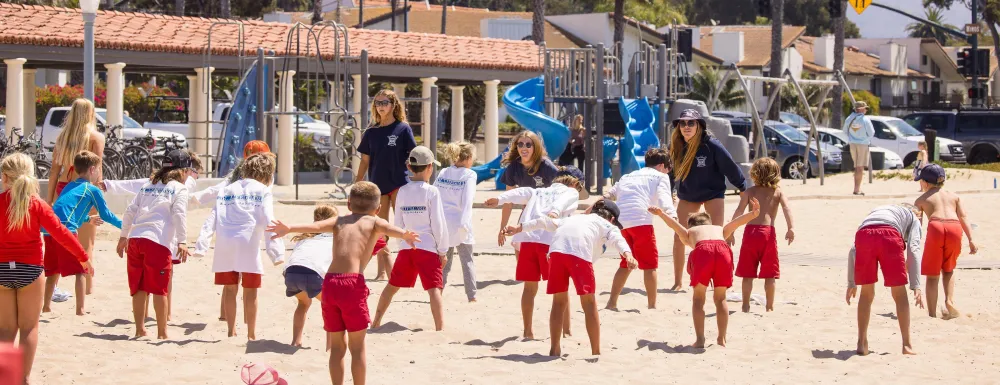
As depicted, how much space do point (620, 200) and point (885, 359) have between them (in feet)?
7.93

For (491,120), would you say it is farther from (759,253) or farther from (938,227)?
(938,227)

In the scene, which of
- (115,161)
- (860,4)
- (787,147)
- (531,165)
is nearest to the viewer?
(531,165)

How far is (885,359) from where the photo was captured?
805 cm

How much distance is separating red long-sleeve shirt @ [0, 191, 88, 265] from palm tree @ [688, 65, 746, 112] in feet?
141

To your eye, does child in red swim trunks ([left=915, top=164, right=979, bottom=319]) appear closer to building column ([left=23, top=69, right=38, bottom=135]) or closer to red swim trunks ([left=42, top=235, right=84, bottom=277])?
red swim trunks ([left=42, top=235, right=84, bottom=277])

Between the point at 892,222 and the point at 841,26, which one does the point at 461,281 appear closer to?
the point at 892,222

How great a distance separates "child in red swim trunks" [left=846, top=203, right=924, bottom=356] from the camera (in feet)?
26.3

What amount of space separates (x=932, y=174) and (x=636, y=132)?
494 inches

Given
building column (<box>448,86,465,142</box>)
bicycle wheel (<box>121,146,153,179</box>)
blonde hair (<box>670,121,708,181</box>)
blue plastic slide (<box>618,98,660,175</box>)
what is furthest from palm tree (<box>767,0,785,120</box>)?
blonde hair (<box>670,121,708,181</box>)

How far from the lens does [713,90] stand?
4912 cm

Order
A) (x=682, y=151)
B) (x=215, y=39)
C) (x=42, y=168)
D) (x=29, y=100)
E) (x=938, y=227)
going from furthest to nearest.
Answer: (x=29, y=100) → (x=215, y=39) → (x=42, y=168) → (x=682, y=151) → (x=938, y=227)

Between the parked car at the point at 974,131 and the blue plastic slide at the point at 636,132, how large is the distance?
47.5 ft

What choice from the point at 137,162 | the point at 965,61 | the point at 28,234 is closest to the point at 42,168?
the point at 137,162

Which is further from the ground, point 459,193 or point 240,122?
point 240,122
